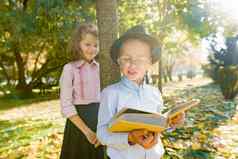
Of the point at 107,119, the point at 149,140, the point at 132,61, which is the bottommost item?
the point at 149,140

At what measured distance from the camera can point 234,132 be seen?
30.3 feet

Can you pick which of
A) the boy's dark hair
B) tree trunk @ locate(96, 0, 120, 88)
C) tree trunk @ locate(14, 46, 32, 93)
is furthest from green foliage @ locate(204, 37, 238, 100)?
tree trunk @ locate(14, 46, 32, 93)

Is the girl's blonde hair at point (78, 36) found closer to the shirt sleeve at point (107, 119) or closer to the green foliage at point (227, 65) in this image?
the shirt sleeve at point (107, 119)

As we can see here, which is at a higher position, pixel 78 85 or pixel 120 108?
pixel 78 85

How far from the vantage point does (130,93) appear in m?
2.67

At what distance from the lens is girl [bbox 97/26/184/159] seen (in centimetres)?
256

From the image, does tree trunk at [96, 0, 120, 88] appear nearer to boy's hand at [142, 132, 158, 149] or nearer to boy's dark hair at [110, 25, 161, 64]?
boy's dark hair at [110, 25, 161, 64]

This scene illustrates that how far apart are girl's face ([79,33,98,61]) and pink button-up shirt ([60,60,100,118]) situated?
0.08 m

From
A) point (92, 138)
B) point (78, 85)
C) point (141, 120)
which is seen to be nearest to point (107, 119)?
point (141, 120)

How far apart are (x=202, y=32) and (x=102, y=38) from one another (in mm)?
8213

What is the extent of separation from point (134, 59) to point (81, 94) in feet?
2.80

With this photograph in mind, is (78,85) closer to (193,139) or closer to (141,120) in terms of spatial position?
(141,120)

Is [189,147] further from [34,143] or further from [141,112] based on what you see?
[141,112]

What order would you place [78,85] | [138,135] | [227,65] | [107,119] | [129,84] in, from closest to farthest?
1. [138,135]
2. [107,119]
3. [129,84]
4. [78,85]
5. [227,65]
